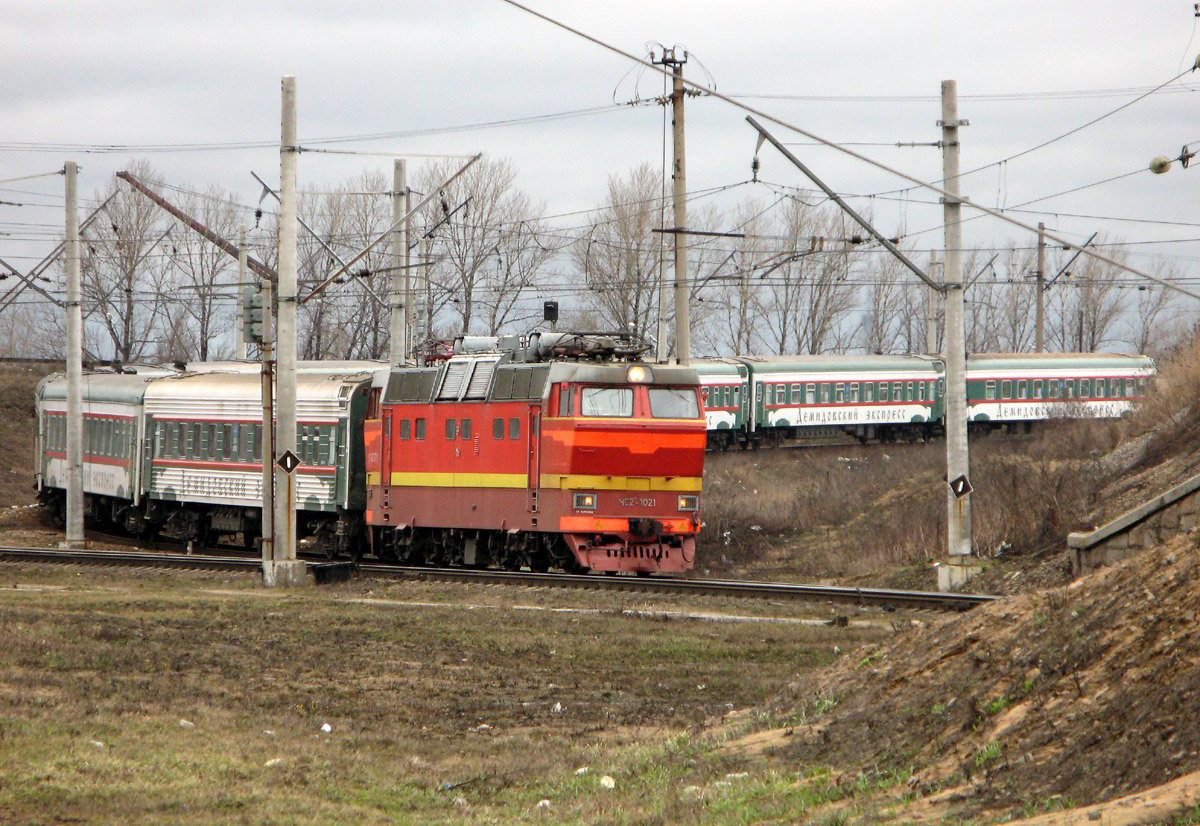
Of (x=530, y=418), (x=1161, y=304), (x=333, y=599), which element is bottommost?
(x=333, y=599)

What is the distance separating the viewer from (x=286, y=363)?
24.8 meters

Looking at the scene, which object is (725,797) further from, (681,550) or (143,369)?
(143,369)

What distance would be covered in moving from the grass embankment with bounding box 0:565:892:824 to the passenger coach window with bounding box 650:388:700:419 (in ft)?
14.8

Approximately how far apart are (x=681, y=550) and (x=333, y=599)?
257 inches

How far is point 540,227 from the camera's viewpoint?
67125mm

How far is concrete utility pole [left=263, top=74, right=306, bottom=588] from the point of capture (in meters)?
24.5

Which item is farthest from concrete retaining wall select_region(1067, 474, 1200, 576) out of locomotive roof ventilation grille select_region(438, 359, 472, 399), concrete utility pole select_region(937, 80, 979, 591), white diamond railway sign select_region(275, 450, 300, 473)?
white diamond railway sign select_region(275, 450, 300, 473)

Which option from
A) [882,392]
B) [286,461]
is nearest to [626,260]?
[882,392]

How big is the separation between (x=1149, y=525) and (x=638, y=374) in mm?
→ 9330

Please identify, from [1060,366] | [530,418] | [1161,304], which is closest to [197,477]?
[530,418]

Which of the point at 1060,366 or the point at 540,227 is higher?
the point at 540,227

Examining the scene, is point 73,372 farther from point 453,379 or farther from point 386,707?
point 386,707

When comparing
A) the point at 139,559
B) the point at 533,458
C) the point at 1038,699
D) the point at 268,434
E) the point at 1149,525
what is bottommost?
the point at 139,559

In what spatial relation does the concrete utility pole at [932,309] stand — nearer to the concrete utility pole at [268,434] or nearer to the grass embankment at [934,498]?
the grass embankment at [934,498]
